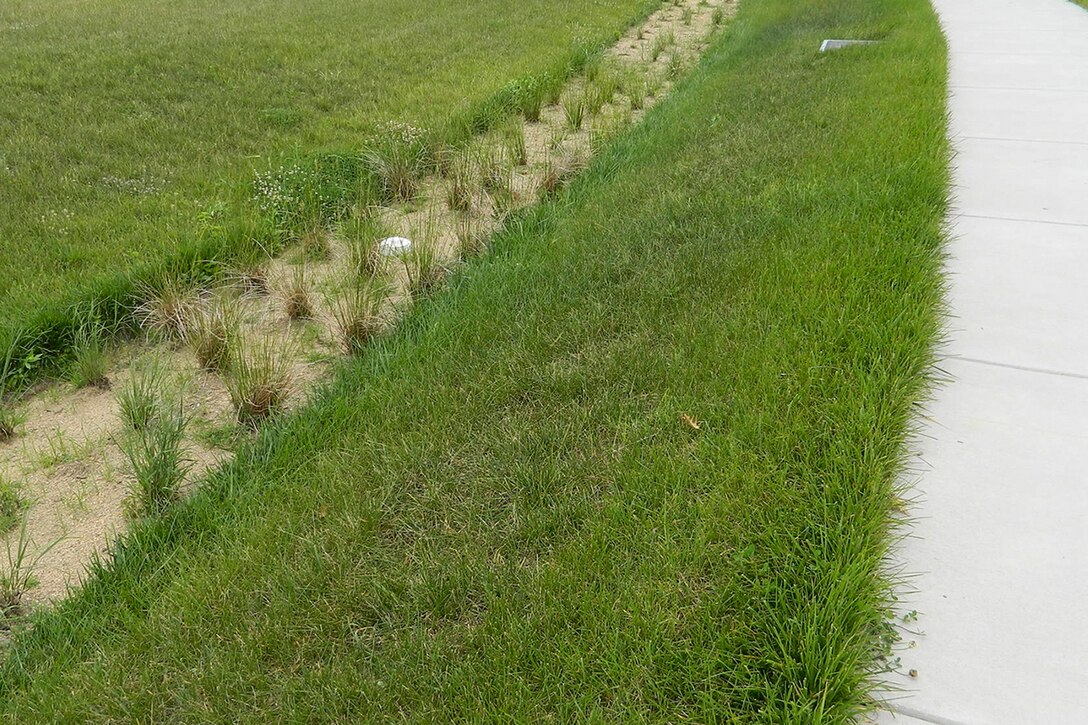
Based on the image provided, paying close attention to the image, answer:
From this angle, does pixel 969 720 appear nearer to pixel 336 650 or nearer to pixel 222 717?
pixel 336 650

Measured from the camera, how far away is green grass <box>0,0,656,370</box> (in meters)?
4.86

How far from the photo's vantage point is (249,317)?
14.5 ft

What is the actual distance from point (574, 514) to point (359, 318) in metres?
1.97

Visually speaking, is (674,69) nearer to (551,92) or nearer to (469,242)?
(551,92)

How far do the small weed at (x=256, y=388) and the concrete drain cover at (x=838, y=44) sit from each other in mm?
6716

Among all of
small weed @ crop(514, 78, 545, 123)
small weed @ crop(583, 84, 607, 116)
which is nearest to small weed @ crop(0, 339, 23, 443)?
small weed @ crop(514, 78, 545, 123)

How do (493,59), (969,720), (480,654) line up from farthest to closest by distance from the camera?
(493,59) → (480,654) → (969,720)

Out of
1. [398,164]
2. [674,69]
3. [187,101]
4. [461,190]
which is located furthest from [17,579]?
[674,69]

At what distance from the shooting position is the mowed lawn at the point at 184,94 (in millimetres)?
5023

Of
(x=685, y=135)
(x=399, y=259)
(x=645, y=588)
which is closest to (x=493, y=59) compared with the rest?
(x=685, y=135)

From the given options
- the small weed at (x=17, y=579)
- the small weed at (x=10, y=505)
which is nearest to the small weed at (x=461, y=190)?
the small weed at (x=10, y=505)

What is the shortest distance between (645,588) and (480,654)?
469 mm

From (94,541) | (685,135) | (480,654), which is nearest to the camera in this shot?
(480,654)

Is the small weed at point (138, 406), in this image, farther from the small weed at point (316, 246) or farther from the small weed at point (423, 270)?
the small weed at point (316, 246)
